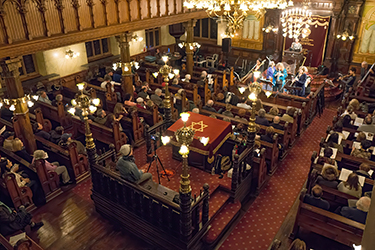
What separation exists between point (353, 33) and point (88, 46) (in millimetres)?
13280

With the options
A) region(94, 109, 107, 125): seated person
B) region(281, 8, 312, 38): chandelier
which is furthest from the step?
region(281, 8, 312, 38): chandelier

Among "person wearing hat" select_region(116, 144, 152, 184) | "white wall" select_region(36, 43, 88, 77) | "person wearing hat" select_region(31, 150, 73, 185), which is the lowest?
"person wearing hat" select_region(31, 150, 73, 185)

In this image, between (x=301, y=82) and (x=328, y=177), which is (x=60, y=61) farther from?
(x=328, y=177)

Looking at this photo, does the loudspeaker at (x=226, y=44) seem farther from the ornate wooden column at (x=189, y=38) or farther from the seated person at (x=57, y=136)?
the seated person at (x=57, y=136)

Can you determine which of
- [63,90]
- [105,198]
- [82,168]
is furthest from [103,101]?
[105,198]

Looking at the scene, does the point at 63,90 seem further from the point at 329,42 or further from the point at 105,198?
the point at 329,42

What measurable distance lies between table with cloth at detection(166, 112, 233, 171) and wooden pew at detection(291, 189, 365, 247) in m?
2.53

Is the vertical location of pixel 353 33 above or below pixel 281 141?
above

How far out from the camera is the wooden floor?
6883 millimetres

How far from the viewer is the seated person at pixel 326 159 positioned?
755cm

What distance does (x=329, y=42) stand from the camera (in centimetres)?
1608

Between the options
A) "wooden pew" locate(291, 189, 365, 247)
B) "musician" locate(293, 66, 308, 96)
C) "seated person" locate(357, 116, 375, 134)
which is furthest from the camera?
"musician" locate(293, 66, 308, 96)

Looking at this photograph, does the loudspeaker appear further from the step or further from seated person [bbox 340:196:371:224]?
seated person [bbox 340:196:371:224]

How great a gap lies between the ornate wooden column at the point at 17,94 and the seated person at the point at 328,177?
7.77m
